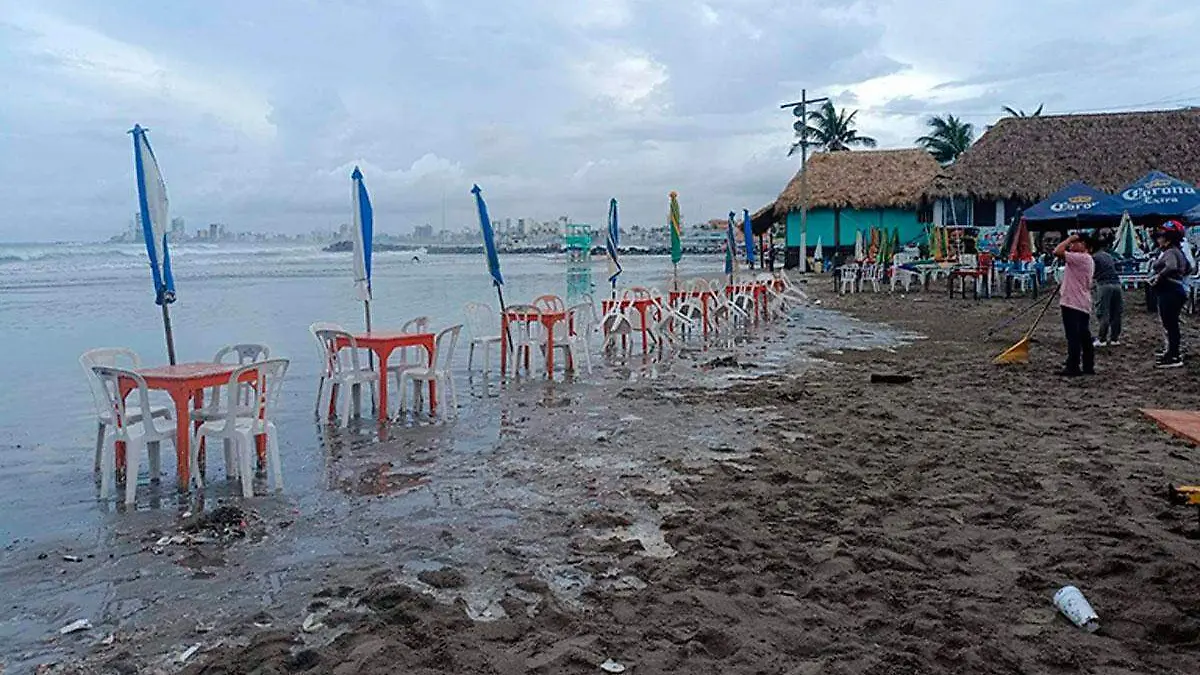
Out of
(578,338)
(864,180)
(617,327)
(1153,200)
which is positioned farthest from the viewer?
(864,180)

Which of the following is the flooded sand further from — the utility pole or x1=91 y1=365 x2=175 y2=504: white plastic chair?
the utility pole

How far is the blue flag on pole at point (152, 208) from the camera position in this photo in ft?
20.3

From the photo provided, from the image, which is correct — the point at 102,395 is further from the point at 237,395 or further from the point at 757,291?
the point at 757,291

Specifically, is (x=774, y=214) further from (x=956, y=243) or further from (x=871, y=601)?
(x=871, y=601)

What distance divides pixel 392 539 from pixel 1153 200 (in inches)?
702

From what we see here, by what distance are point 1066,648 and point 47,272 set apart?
152 feet

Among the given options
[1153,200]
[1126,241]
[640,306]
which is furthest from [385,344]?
[1153,200]

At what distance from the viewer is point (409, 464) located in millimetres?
6121

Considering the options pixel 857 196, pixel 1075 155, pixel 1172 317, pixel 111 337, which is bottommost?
pixel 111 337

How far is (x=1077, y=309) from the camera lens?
9.01m

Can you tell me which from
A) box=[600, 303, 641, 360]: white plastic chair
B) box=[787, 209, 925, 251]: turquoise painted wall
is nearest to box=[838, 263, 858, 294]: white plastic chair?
box=[787, 209, 925, 251]: turquoise painted wall

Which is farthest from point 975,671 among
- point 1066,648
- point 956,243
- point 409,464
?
point 956,243

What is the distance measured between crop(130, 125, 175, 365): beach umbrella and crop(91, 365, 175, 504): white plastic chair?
819 mm

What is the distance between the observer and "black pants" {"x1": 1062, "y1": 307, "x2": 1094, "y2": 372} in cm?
903
